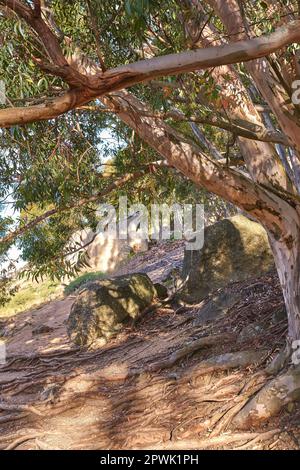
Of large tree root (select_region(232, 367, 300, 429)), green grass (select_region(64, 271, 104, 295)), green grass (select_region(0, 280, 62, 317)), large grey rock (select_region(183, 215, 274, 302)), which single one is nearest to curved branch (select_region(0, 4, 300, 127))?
large tree root (select_region(232, 367, 300, 429))

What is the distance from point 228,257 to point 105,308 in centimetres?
260

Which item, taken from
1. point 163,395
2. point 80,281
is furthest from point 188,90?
point 80,281

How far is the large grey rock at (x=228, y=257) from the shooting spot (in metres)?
10.2

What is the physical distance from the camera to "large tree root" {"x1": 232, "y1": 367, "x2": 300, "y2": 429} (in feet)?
16.1

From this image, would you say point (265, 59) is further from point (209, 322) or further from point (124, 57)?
point (209, 322)

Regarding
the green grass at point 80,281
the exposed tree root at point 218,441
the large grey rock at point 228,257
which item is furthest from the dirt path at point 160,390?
the green grass at point 80,281

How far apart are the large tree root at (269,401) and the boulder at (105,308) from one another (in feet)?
17.7

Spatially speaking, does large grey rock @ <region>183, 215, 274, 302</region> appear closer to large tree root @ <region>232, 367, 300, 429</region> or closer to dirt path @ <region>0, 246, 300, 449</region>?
dirt path @ <region>0, 246, 300, 449</region>

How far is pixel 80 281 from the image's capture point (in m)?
20.2

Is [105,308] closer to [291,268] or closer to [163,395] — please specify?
[163,395]

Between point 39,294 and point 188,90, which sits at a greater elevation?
point 188,90

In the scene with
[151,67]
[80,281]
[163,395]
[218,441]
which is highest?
[151,67]

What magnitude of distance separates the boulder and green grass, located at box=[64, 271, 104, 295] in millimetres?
7926

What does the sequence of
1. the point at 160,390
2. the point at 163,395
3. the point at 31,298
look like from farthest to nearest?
the point at 31,298
the point at 160,390
the point at 163,395
